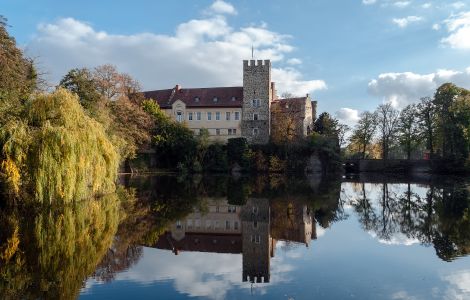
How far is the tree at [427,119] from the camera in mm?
61469

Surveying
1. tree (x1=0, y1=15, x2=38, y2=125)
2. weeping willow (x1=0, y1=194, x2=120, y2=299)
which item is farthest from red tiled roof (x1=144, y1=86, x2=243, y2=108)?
weeping willow (x1=0, y1=194, x2=120, y2=299)

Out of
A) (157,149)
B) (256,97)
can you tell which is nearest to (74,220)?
(157,149)

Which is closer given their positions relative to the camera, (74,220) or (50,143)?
(74,220)

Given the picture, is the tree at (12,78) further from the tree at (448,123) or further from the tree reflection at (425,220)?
the tree at (448,123)

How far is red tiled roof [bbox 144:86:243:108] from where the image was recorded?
63.3m

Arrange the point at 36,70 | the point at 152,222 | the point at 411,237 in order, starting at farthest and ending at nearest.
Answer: the point at 36,70 → the point at 152,222 → the point at 411,237

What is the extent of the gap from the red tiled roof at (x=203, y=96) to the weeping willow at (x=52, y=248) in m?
47.0

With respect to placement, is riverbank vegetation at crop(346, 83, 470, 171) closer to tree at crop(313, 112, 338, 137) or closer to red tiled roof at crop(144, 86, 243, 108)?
tree at crop(313, 112, 338, 137)

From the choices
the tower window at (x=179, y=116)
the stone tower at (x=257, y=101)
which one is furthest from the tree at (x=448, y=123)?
the tower window at (x=179, y=116)

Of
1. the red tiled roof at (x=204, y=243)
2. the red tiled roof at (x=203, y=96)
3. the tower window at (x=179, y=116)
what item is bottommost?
the red tiled roof at (x=204, y=243)

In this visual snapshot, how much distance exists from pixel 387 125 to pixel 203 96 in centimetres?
3181

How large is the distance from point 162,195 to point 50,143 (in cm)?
1061

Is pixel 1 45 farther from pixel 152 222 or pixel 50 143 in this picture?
pixel 152 222

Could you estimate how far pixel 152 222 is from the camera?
16.0m
